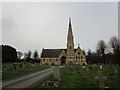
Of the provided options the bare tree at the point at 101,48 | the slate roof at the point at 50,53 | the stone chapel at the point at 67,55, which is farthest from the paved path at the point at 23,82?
the slate roof at the point at 50,53

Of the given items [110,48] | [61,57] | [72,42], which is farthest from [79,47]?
[110,48]

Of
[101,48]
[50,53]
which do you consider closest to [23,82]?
[101,48]

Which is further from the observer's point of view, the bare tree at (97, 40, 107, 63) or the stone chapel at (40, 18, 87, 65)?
the stone chapel at (40, 18, 87, 65)

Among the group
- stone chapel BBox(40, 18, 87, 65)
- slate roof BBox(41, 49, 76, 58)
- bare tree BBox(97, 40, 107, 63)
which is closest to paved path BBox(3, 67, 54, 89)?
bare tree BBox(97, 40, 107, 63)

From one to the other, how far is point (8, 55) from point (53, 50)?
97.6ft

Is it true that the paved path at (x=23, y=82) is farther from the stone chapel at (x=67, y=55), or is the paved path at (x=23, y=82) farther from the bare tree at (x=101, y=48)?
the stone chapel at (x=67, y=55)

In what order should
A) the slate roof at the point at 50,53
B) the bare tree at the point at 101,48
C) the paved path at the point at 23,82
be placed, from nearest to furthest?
the paved path at the point at 23,82 < the bare tree at the point at 101,48 < the slate roof at the point at 50,53

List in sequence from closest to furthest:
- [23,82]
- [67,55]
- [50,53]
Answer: [23,82], [67,55], [50,53]

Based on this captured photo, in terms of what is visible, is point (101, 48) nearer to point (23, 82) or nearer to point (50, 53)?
point (50, 53)

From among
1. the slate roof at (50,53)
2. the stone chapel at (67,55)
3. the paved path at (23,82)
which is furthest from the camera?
the slate roof at (50,53)

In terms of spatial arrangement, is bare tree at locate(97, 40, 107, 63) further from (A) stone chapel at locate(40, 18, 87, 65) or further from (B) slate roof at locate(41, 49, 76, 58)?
(B) slate roof at locate(41, 49, 76, 58)

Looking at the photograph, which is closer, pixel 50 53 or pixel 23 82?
pixel 23 82

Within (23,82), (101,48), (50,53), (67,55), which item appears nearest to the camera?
(23,82)

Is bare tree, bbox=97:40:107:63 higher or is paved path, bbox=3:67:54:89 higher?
bare tree, bbox=97:40:107:63
